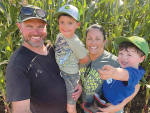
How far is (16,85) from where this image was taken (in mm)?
1097

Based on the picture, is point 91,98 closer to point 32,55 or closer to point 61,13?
point 32,55

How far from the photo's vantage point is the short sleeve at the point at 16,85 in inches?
43.0

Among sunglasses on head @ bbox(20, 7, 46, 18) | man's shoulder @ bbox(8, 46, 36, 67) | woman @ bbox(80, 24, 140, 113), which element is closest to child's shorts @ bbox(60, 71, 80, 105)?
woman @ bbox(80, 24, 140, 113)

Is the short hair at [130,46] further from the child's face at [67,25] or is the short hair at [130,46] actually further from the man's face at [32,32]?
the man's face at [32,32]

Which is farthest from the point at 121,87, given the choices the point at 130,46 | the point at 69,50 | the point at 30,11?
the point at 30,11

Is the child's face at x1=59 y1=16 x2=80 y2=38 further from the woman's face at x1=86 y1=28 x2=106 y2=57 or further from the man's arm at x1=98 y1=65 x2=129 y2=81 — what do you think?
the man's arm at x1=98 y1=65 x2=129 y2=81

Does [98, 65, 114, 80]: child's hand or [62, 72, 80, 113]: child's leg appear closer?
[98, 65, 114, 80]: child's hand

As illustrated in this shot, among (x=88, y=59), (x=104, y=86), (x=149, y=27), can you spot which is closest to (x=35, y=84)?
(x=88, y=59)

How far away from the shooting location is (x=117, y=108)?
1336 mm

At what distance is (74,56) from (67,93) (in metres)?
0.48

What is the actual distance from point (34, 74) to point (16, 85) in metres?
0.20

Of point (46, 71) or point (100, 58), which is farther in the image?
point (100, 58)

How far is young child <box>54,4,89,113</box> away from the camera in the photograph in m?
1.41

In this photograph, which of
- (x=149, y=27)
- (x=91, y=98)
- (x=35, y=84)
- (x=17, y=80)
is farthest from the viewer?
(x=149, y=27)
